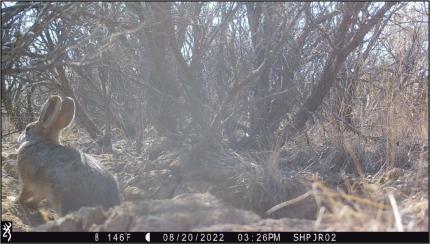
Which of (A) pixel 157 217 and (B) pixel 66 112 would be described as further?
(B) pixel 66 112

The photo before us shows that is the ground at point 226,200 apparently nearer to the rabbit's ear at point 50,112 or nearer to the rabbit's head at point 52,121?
the rabbit's head at point 52,121

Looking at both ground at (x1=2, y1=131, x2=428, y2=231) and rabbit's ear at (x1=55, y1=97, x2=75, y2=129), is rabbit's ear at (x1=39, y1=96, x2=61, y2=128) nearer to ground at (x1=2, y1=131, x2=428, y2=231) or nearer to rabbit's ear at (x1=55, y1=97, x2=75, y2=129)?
rabbit's ear at (x1=55, y1=97, x2=75, y2=129)

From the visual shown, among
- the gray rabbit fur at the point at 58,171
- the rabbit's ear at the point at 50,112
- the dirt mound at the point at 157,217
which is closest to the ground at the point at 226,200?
the dirt mound at the point at 157,217

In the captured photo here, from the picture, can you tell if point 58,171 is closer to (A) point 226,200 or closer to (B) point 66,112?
(B) point 66,112

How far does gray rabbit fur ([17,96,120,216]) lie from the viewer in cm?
467

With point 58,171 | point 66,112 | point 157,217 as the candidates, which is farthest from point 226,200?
point 157,217

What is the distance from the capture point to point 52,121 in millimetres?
5609

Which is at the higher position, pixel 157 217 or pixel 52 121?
pixel 52 121

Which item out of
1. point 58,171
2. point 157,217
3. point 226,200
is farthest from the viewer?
point 226,200

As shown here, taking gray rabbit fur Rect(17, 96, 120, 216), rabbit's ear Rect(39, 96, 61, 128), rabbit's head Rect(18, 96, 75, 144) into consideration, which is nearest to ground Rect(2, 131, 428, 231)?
gray rabbit fur Rect(17, 96, 120, 216)

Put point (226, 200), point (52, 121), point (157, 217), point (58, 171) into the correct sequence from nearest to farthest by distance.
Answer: point (157, 217), point (58, 171), point (226, 200), point (52, 121)

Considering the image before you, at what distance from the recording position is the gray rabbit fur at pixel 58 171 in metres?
4.67

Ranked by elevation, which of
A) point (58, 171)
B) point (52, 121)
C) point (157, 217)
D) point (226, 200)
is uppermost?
point (52, 121)

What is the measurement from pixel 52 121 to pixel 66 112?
0.16m
